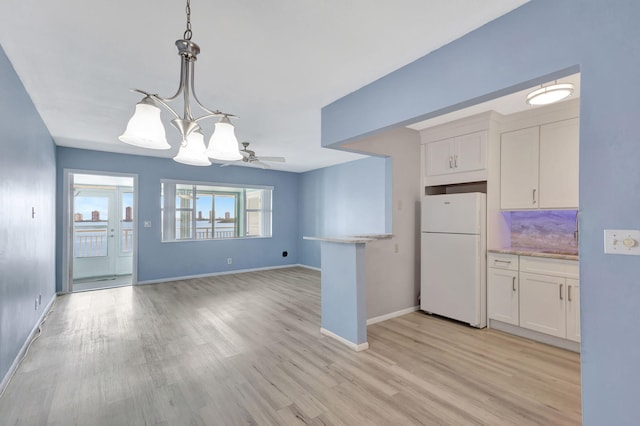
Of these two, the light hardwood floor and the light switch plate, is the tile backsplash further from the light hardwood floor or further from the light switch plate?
the light switch plate

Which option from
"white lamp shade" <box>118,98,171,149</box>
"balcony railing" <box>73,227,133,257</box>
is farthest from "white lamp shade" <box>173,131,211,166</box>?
"balcony railing" <box>73,227,133,257</box>

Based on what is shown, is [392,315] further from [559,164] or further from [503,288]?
[559,164]

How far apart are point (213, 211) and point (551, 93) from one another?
637 centimetres

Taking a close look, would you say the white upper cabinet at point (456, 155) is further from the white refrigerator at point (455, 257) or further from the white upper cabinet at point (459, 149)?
the white refrigerator at point (455, 257)

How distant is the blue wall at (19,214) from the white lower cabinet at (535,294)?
4.57m

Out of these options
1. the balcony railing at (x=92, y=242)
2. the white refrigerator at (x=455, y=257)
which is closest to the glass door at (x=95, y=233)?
the balcony railing at (x=92, y=242)

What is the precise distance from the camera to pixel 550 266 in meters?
3.02

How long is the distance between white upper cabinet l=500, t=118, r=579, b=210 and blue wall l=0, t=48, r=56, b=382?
479 cm

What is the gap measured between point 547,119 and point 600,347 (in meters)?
2.66

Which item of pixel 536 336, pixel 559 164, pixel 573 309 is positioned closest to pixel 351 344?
pixel 536 336

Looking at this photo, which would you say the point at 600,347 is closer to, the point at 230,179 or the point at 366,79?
the point at 366,79

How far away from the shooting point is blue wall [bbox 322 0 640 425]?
135 cm

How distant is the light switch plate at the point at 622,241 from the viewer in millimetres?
1327

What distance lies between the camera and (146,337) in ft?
10.5
